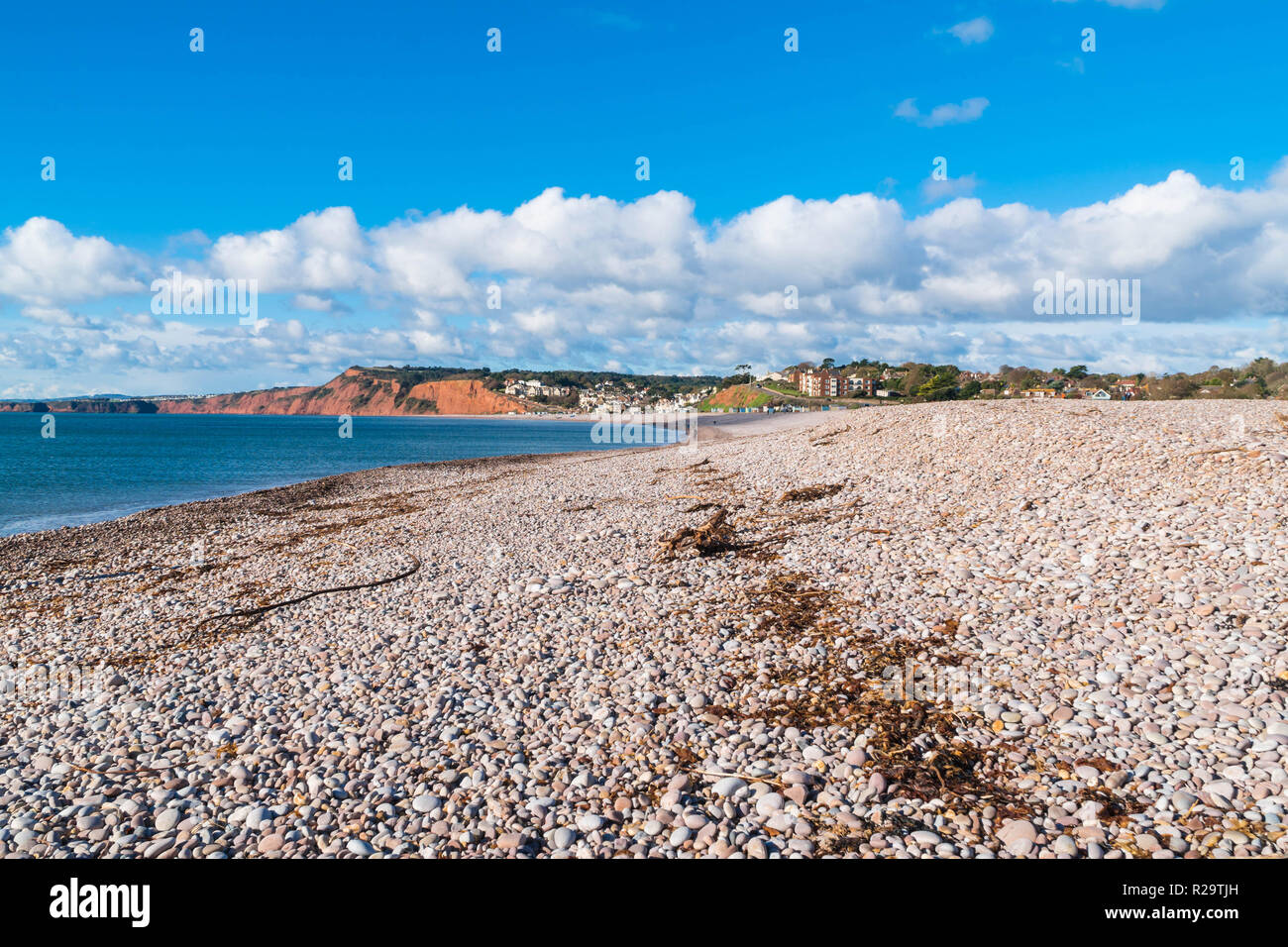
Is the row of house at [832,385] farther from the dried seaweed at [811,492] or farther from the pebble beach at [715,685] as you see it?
the pebble beach at [715,685]

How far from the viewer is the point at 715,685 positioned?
22.0ft

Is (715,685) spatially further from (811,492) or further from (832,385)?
(832,385)

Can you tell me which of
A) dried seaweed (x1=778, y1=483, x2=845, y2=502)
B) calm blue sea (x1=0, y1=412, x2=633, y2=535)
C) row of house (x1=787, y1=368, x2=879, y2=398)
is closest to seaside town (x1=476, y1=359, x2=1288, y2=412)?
row of house (x1=787, y1=368, x2=879, y2=398)

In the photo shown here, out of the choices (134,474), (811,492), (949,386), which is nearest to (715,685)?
(811,492)

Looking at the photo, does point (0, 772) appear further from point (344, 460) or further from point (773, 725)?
point (344, 460)

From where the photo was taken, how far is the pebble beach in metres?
4.61

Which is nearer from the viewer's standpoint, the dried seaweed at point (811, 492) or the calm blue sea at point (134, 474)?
the dried seaweed at point (811, 492)

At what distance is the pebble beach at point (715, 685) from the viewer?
461 centimetres

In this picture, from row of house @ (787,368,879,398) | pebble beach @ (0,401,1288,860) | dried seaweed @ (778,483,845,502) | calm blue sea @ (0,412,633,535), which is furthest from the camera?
row of house @ (787,368,879,398)

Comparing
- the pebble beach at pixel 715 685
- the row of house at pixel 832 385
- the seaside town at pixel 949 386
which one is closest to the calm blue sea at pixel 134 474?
the pebble beach at pixel 715 685

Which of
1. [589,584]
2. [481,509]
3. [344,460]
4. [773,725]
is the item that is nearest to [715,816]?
[773,725]

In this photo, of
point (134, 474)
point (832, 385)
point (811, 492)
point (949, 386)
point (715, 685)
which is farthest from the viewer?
point (832, 385)

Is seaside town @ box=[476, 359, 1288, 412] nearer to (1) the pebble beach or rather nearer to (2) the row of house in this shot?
(2) the row of house
